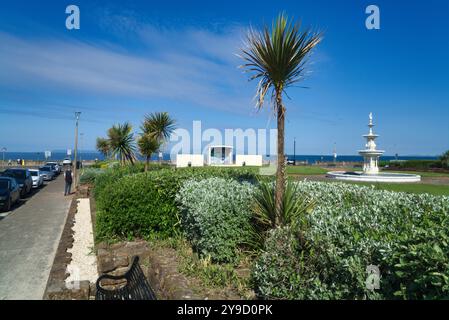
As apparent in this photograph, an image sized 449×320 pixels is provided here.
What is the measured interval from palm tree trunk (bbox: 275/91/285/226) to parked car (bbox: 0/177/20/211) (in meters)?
15.1

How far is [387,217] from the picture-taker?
4.18 metres

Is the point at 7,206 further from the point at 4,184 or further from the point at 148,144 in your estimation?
the point at 148,144

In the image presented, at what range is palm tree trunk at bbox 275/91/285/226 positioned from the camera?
5.33m

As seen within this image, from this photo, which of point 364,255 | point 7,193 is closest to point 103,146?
point 7,193

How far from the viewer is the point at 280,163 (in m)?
5.50

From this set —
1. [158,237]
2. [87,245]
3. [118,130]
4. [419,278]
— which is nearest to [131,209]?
[158,237]

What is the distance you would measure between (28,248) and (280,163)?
7.63 m

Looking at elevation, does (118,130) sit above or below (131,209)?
above

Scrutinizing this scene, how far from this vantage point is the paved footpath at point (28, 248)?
6.31 meters

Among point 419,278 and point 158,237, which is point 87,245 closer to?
point 158,237

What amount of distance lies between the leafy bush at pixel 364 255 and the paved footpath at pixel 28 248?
4630mm

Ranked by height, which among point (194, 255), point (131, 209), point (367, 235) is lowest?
point (194, 255)

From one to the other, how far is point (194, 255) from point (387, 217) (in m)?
3.42

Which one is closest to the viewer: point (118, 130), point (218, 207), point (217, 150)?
point (218, 207)
